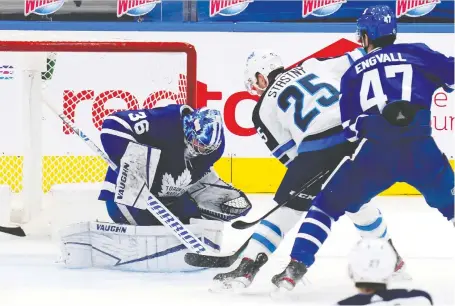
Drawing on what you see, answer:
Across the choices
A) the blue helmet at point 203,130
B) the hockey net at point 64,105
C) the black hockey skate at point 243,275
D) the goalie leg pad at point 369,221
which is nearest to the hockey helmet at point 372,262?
the black hockey skate at point 243,275

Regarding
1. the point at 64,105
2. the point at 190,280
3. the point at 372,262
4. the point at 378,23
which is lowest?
the point at 190,280

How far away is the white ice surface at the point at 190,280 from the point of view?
9.61ft

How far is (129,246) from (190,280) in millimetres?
282

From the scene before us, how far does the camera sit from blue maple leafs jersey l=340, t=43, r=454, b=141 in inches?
112

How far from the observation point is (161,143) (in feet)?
11.2

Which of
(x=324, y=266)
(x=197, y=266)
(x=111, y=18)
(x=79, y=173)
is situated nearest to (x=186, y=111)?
(x=197, y=266)

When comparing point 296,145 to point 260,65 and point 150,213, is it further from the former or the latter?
point 150,213

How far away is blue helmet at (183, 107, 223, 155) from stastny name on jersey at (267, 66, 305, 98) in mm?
227

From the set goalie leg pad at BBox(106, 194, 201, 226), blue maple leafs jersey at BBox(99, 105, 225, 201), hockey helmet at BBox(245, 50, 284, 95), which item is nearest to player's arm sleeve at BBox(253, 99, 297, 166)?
hockey helmet at BBox(245, 50, 284, 95)

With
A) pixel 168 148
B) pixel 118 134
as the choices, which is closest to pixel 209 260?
pixel 168 148

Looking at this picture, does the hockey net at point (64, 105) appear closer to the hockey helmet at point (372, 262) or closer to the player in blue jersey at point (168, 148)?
the player in blue jersey at point (168, 148)

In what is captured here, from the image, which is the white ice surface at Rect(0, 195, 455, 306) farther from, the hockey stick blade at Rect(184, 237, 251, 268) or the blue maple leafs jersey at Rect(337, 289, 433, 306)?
the blue maple leafs jersey at Rect(337, 289, 433, 306)

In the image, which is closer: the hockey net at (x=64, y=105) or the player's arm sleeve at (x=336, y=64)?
the player's arm sleeve at (x=336, y=64)

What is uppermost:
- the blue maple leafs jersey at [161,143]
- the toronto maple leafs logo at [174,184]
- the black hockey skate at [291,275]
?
the blue maple leafs jersey at [161,143]
